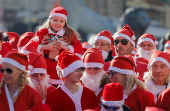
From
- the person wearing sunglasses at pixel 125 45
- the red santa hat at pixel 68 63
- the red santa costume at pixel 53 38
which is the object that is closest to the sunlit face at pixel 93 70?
the red santa hat at pixel 68 63

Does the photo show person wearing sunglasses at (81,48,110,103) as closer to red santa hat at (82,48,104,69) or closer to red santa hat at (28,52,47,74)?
red santa hat at (82,48,104,69)

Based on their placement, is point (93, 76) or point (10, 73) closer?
point (10, 73)

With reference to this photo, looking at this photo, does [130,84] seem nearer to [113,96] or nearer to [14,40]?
[113,96]

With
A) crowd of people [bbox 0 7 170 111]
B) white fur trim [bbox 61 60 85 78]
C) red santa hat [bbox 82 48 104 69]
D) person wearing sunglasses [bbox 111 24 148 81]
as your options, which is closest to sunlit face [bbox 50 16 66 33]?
crowd of people [bbox 0 7 170 111]

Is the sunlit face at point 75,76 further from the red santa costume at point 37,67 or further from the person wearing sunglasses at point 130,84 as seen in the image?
the red santa costume at point 37,67

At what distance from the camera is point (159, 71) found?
5.24 metres

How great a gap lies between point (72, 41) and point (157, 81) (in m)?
1.68

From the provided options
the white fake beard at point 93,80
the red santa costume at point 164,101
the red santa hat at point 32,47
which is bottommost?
the red santa costume at point 164,101

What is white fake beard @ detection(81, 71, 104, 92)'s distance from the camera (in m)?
5.27

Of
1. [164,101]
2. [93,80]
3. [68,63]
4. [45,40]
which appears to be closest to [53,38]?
[45,40]

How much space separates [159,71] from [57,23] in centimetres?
191

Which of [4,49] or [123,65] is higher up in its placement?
[4,49]

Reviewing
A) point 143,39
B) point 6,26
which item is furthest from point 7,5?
point 143,39

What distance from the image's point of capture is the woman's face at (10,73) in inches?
176
